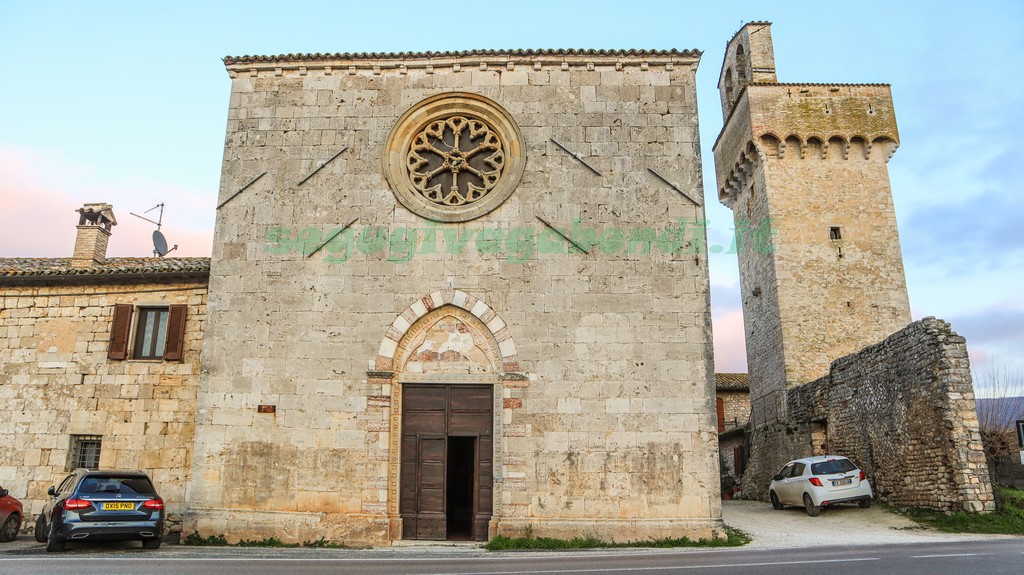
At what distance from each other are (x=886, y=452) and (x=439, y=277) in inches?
434

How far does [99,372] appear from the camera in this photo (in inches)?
552

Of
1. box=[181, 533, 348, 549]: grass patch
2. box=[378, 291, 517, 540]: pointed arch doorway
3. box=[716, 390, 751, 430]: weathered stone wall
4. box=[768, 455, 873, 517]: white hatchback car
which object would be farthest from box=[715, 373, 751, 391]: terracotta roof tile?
box=[181, 533, 348, 549]: grass patch

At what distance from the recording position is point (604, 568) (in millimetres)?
8039

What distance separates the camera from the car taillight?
408 inches

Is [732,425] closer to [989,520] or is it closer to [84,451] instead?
[989,520]

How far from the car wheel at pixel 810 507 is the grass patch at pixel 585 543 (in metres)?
5.07

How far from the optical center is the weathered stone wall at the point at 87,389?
531 inches

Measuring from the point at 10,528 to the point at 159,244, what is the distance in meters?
8.26

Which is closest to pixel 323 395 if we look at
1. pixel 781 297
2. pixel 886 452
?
pixel 886 452

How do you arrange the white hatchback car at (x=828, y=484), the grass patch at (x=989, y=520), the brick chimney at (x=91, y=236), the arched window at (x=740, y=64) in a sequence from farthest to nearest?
the arched window at (x=740, y=64)
the brick chimney at (x=91, y=236)
the white hatchback car at (x=828, y=484)
the grass patch at (x=989, y=520)

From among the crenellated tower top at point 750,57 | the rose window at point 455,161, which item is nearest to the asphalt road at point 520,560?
the rose window at point 455,161

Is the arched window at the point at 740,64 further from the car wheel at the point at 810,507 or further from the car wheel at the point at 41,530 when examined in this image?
the car wheel at the point at 41,530

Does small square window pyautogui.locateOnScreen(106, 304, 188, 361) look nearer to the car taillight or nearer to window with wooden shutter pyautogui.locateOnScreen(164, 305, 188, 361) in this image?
window with wooden shutter pyautogui.locateOnScreen(164, 305, 188, 361)

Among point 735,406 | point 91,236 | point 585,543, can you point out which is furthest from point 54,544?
point 735,406
